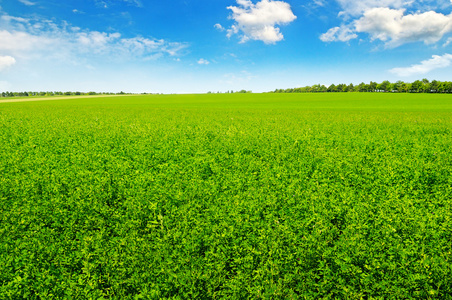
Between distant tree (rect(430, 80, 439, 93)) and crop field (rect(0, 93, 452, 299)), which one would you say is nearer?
crop field (rect(0, 93, 452, 299))

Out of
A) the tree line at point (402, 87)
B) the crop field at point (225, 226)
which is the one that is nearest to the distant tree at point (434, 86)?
the tree line at point (402, 87)

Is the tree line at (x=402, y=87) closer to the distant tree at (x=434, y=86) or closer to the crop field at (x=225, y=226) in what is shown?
the distant tree at (x=434, y=86)

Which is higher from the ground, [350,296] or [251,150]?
[251,150]

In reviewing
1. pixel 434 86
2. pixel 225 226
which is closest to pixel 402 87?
pixel 434 86

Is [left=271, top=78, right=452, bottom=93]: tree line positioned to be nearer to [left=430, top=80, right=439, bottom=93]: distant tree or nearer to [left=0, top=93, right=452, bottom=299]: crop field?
[left=430, top=80, right=439, bottom=93]: distant tree

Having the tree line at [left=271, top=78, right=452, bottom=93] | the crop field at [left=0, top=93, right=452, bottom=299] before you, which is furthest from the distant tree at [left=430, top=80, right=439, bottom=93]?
the crop field at [left=0, top=93, right=452, bottom=299]

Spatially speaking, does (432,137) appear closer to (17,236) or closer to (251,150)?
(251,150)

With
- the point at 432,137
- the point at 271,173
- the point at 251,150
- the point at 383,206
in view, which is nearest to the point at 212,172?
the point at 271,173

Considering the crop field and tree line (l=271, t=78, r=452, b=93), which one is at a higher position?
tree line (l=271, t=78, r=452, b=93)

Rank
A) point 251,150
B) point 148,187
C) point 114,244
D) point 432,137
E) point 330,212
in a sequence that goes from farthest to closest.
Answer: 1. point 432,137
2. point 251,150
3. point 148,187
4. point 330,212
5. point 114,244

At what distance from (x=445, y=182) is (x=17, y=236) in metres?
11.7

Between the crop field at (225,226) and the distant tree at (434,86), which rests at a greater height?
the distant tree at (434,86)

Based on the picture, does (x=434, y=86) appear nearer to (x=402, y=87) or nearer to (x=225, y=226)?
(x=402, y=87)

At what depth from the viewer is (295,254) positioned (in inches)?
175
